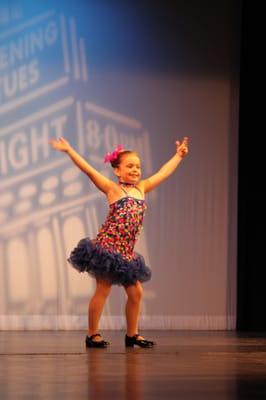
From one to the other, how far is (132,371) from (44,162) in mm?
3269

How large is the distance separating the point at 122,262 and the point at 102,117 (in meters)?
2.22

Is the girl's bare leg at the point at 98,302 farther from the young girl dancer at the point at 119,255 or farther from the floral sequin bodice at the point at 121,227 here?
the floral sequin bodice at the point at 121,227

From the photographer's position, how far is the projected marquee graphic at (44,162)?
5934 mm

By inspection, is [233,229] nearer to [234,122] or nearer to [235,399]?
[234,122]

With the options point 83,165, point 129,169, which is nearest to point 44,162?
point 129,169

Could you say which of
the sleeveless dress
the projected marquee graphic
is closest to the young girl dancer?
the sleeveless dress

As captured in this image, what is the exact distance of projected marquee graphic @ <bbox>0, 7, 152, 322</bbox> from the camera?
19.5ft

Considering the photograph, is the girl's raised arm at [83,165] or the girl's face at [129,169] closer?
the girl's raised arm at [83,165]

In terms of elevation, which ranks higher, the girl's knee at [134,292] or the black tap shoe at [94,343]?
the girl's knee at [134,292]

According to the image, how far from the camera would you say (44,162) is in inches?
236

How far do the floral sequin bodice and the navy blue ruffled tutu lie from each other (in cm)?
4

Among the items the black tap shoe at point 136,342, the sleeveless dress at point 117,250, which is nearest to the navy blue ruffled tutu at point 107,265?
the sleeveless dress at point 117,250

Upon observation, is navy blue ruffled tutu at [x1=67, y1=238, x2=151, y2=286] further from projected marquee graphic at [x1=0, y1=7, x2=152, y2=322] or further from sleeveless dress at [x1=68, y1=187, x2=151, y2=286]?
projected marquee graphic at [x1=0, y1=7, x2=152, y2=322]

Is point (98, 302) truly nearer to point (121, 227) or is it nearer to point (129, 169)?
point (121, 227)
